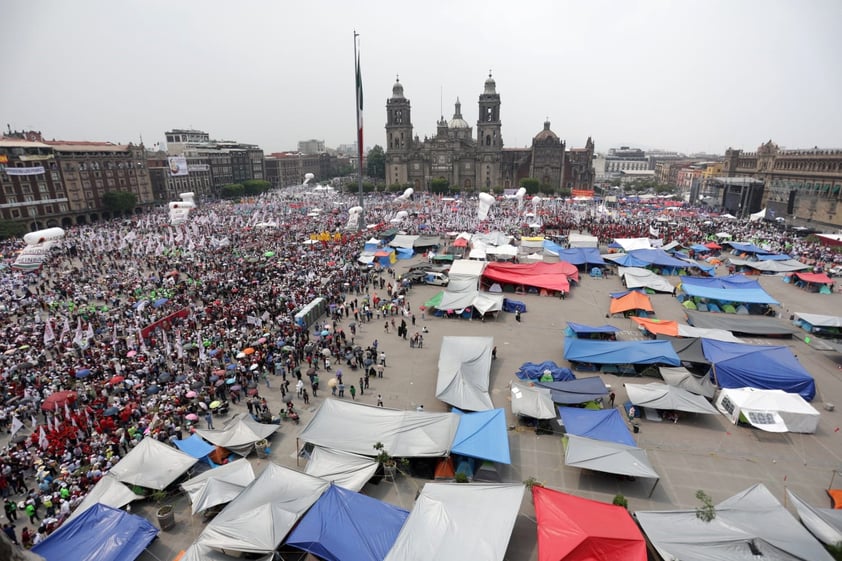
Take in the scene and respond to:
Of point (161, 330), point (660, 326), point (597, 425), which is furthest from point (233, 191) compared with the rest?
point (597, 425)

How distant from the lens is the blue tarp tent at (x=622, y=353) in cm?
1831

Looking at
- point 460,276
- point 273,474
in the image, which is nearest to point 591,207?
point 460,276

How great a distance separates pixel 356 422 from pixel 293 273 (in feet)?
63.7

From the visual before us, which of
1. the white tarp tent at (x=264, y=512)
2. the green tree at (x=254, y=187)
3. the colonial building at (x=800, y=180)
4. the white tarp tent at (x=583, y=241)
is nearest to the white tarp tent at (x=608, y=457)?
the white tarp tent at (x=264, y=512)

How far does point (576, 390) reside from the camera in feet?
52.3

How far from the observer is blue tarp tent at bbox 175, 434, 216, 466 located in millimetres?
12922

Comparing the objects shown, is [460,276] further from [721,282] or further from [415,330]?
[721,282]

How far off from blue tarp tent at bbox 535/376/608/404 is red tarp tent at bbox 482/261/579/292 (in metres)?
12.6

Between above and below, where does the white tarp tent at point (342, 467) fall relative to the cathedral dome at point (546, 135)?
below

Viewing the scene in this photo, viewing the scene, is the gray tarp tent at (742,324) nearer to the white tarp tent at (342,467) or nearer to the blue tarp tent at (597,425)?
the blue tarp tent at (597,425)

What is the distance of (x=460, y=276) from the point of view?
1160 inches

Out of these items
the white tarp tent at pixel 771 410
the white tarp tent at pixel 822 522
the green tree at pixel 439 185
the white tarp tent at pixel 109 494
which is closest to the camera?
the white tarp tent at pixel 822 522

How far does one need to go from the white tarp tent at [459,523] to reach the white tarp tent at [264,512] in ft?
8.30

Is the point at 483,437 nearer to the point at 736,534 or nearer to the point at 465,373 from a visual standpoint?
the point at 465,373
